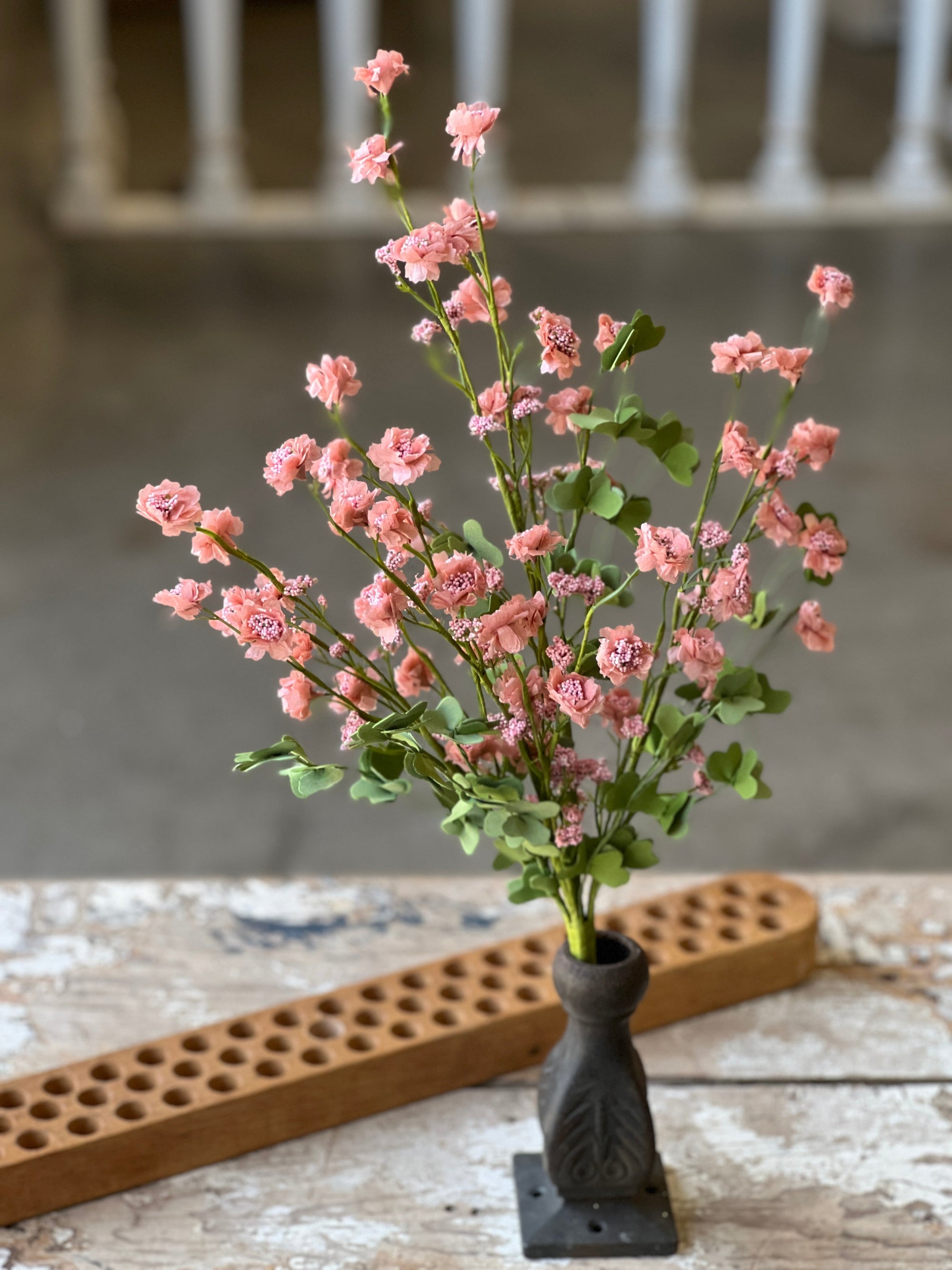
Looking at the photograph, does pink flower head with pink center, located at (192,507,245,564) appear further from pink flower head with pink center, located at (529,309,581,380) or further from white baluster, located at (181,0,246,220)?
white baluster, located at (181,0,246,220)

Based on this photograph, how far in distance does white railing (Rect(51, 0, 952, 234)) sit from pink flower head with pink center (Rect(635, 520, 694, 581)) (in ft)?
13.4

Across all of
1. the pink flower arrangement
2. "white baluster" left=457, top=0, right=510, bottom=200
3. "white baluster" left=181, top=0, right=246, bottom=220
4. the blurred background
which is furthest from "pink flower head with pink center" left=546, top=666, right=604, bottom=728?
"white baluster" left=181, top=0, right=246, bottom=220

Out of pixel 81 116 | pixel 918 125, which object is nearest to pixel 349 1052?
pixel 81 116

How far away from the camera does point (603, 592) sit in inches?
34.0

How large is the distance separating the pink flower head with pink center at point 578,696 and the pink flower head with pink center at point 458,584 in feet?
0.20

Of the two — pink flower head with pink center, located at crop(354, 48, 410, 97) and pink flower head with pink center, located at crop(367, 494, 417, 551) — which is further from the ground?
pink flower head with pink center, located at crop(354, 48, 410, 97)

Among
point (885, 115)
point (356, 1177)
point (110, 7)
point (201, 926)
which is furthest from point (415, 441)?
point (110, 7)

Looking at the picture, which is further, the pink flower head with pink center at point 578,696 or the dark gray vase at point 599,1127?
the dark gray vase at point 599,1127

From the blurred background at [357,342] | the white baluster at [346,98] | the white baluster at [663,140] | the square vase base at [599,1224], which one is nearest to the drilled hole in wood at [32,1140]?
the square vase base at [599,1224]

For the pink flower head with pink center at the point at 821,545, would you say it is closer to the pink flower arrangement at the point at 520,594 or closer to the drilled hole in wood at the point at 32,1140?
the pink flower arrangement at the point at 520,594

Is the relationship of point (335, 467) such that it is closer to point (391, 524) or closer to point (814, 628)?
point (391, 524)

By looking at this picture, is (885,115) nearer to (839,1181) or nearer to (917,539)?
(917,539)

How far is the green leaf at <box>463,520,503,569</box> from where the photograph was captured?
823 mm

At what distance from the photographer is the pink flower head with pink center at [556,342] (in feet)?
2.58
